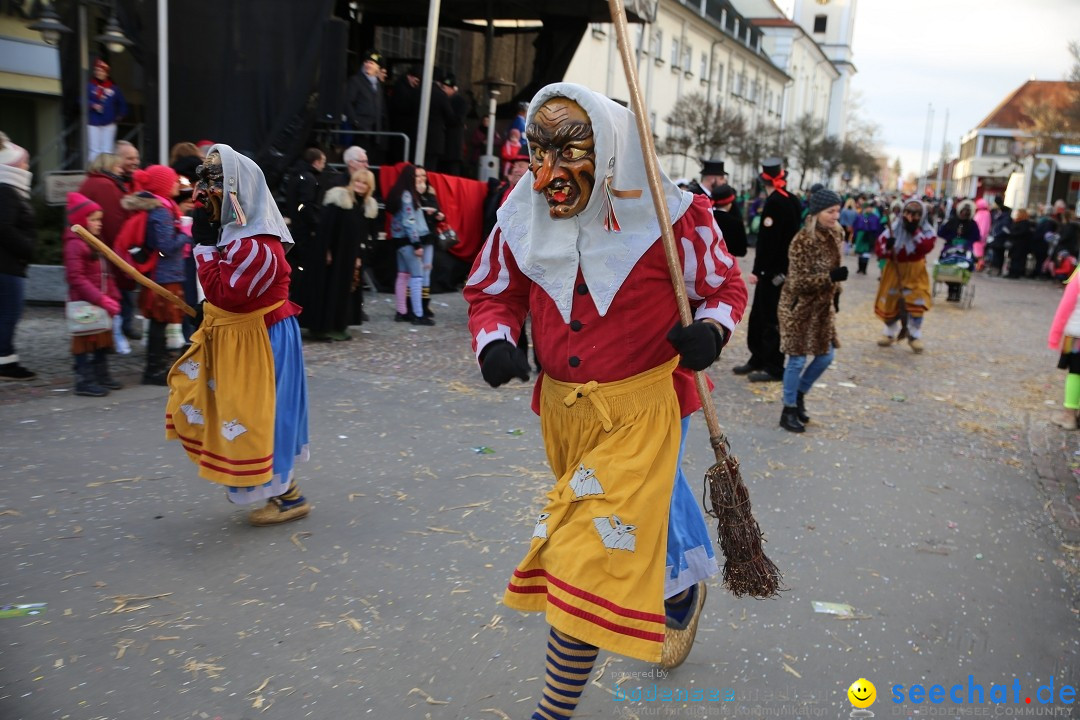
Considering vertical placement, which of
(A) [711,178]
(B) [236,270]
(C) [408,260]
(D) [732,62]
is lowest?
(C) [408,260]

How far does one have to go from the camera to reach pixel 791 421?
6.88 meters

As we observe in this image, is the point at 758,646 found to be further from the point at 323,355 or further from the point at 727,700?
the point at 323,355

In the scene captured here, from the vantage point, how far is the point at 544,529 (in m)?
2.71

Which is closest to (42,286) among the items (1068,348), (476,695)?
(476,695)

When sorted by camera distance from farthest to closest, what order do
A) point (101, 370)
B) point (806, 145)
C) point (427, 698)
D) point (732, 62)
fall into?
point (806, 145) < point (732, 62) < point (101, 370) < point (427, 698)

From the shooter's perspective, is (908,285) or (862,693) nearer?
(862,693)

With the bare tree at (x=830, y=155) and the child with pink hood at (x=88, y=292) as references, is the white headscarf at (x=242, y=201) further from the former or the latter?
the bare tree at (x=830, y=155)

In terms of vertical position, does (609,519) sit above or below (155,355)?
above

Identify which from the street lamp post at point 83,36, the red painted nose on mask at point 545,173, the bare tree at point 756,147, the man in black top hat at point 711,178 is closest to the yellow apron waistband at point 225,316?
the red painted nose on mask at point 545,173

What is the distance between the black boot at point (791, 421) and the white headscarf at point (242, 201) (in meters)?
4.24

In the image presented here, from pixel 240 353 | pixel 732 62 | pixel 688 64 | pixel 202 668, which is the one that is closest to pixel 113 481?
pixel 240 353

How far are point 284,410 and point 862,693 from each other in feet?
9.53

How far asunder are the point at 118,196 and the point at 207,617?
5244 millimetres

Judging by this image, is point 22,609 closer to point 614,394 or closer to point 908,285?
point 614,394
